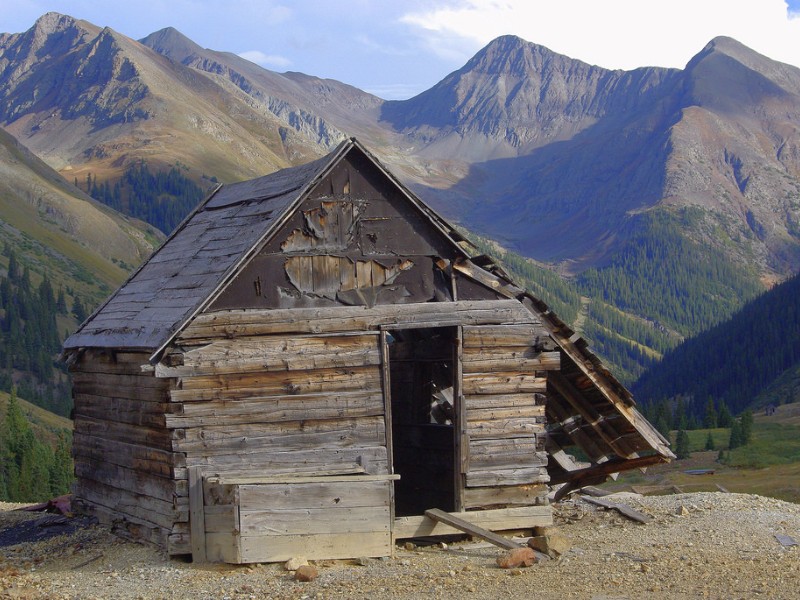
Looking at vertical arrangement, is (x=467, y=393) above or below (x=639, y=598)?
A: above

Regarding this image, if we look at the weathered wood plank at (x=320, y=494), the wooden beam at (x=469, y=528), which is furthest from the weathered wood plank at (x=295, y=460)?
the wooden beam at (x=469, y=528)

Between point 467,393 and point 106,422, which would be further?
point 106,422

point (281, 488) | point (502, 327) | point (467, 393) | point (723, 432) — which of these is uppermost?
point (502, 327)

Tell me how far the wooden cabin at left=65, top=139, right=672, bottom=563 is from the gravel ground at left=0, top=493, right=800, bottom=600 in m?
0.57

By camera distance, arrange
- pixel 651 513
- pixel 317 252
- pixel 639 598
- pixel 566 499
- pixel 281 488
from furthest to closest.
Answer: pixel 566 499
pixel 651 513
pixel 317 252
pixel 281 488
pixel 639 598

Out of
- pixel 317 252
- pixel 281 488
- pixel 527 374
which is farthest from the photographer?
pixel 527 374

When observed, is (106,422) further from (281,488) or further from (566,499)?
(566,499)

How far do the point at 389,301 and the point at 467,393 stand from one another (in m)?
1.95

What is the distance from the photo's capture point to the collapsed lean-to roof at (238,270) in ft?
49.5

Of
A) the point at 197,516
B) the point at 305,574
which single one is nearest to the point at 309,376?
the point at 197,516

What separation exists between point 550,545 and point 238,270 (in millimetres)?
6024

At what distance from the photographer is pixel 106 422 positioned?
17.5 metres

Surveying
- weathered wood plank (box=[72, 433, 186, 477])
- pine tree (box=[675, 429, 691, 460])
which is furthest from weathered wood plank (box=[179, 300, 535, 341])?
pine tree (box=[675, 429, 691, 460])

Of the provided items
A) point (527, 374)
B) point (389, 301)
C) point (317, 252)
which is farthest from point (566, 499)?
point (317, 252)
